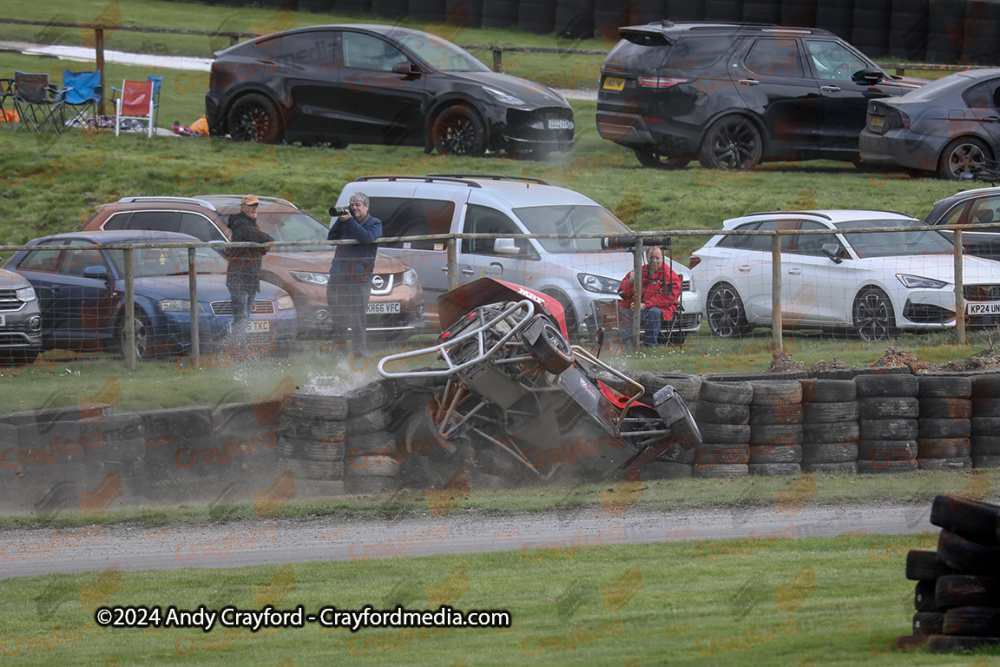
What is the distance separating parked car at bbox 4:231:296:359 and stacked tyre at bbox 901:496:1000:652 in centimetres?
677

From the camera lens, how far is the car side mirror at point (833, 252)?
1227 cm

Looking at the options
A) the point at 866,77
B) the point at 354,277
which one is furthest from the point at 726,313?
the point at 866,77

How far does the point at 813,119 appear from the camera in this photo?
A: 17.5 metres

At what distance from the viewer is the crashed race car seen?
8523 mm

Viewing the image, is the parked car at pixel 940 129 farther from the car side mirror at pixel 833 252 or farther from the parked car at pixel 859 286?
the car side mirror at pixel 833 252

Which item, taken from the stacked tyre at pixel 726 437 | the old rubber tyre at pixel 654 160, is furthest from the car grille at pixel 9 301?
the old rubber tyre at pixel 654 160

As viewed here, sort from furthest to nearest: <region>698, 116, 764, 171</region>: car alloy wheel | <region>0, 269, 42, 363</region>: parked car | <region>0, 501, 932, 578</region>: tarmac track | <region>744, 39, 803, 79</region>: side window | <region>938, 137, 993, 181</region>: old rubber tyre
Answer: <region>744, 39, 803, 79</region>: side window < <region>698, 116, 764, 171</region>: car alloy wheel < <region>938, 137, 993, 181</region>: old rubber tyre < <region>0, 269, 42, 363</region>: parked car < <region>0, 501, 932, 578</region>: tarmac track

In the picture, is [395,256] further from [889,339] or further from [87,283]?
[889,339]

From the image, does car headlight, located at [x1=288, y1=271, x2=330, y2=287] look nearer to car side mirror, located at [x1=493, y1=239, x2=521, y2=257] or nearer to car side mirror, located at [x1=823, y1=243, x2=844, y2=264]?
car side mirror, located at [x1=493, y1=239, x2=521, y2=257]

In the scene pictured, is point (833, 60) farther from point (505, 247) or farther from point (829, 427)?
point (829, 427)

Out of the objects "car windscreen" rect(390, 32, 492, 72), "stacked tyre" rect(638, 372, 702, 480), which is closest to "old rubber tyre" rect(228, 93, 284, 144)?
"car windscreen" rect(390, 32, 492, 72)

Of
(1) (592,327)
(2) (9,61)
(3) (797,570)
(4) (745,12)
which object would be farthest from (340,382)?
(4) (745,12)

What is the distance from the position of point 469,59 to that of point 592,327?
784 centimetres

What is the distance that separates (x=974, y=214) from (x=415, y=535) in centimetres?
854
